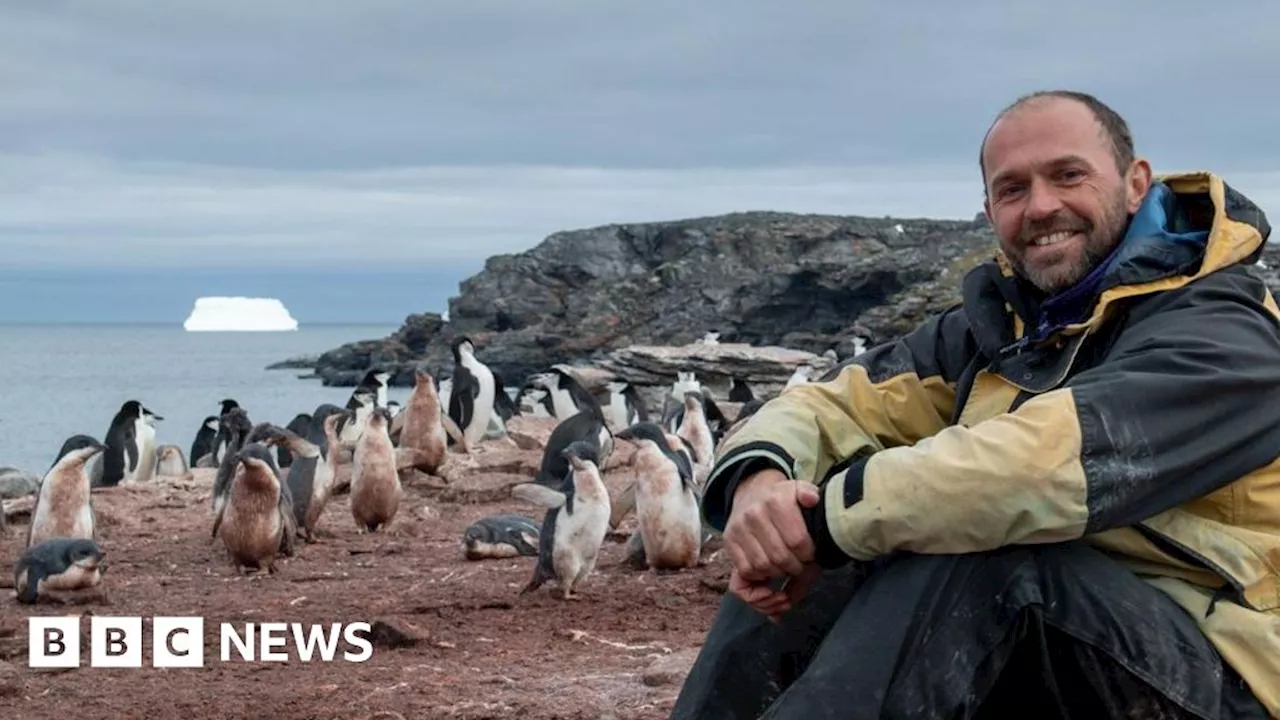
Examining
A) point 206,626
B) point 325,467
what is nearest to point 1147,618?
point 206,626

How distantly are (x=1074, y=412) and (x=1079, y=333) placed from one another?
1.07 ft

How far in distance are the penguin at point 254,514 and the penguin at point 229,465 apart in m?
0.25

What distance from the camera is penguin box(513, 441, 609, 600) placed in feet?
25.6

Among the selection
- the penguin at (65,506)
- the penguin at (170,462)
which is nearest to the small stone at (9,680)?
the penguin at (65,506)

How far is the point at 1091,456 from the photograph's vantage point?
255cm

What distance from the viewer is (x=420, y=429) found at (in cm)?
1434

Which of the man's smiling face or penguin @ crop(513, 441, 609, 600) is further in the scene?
penguin @ crop(513, 441, 609, 600)

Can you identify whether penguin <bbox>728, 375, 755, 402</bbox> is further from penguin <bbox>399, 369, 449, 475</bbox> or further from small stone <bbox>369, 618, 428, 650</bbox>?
small stone <bbox>369, 618, 428, 650</bbox>

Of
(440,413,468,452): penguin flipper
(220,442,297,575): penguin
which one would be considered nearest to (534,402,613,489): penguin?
(440,413,468,452): penguin flipper

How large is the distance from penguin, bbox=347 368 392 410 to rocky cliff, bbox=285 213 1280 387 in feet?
69.8

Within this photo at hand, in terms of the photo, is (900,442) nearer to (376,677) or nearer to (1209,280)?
(1209,280)

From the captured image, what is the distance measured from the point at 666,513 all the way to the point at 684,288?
60.1 metres

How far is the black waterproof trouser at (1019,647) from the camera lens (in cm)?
250

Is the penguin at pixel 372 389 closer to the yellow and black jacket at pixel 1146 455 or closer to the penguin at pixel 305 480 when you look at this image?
the penguin at pixel 305 480
